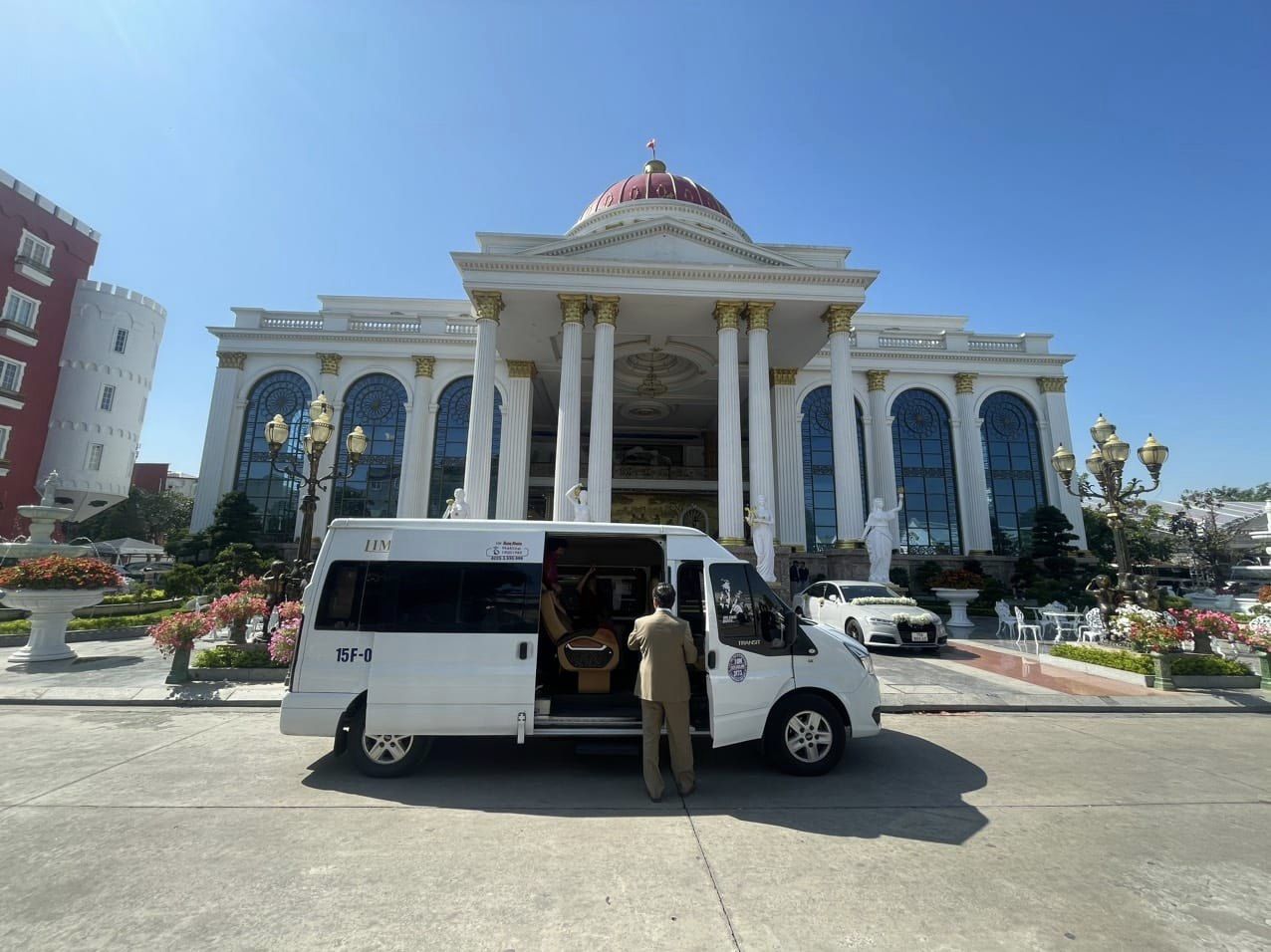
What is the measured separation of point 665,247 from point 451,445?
656 inches

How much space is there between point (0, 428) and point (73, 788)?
125 ft

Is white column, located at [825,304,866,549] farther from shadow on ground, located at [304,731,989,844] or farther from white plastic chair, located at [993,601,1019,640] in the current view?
shadow on ground, located at [304,731,989,844]

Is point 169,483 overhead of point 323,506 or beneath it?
overhead

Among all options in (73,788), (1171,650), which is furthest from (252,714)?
(1171,650)

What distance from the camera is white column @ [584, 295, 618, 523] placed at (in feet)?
67.0

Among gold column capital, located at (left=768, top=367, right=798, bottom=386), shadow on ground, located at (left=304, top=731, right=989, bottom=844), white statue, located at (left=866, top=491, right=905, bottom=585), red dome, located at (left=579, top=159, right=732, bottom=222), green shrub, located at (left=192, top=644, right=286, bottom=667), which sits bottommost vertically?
shadow on ground, located at (left=304, top=731, right=989, bottom=844)

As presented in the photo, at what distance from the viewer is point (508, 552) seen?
5.41 metres

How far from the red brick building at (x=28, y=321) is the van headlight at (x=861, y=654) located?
4159 cm

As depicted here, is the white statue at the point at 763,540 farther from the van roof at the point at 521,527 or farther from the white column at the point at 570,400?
the van roof at the point at 521,527

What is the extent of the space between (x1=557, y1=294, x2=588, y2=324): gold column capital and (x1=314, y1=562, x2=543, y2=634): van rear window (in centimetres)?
1856

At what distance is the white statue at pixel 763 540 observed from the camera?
62.1 feet

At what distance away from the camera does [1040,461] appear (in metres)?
32.7

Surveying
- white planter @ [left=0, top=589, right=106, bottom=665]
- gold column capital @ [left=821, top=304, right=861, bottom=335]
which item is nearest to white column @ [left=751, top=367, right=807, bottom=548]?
gold column capital @ [left=821, top=304, right=861, bottom=335]

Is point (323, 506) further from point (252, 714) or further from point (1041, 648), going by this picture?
point (1041, 648)
